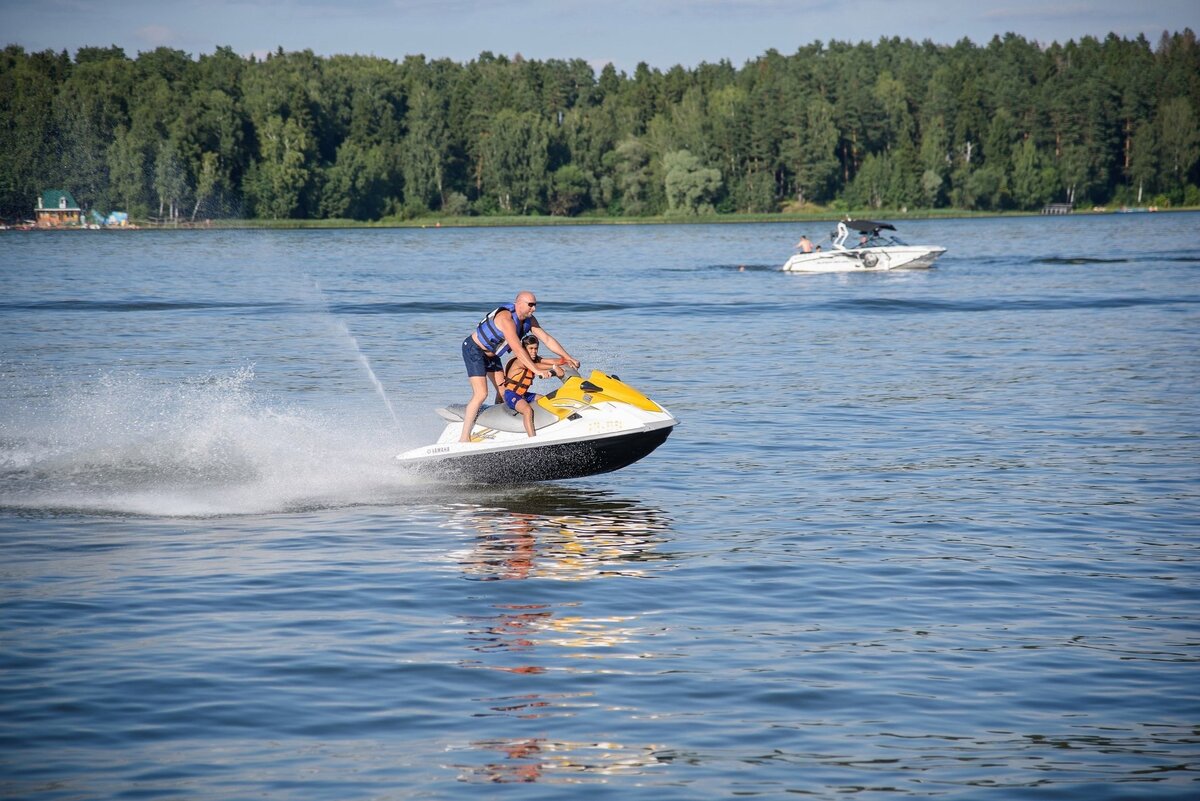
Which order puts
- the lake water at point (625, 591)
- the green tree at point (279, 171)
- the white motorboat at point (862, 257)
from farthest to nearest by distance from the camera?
1. the green tree at point (279, 171)
2. the white motorboat at point (862, 257)
3. the lake water at point (625, 591)

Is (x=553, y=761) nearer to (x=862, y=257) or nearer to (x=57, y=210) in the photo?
(x=862, y=257)

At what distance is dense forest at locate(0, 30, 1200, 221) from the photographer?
Answer: 124 meters

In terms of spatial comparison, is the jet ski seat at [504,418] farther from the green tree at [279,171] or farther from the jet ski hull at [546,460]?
the green tree at [279,171]

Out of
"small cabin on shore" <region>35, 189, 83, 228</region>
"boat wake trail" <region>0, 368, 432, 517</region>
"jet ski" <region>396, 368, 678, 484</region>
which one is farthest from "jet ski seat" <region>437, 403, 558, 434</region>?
"small cabin on shore" <region>35, 189, 83, 228</region>

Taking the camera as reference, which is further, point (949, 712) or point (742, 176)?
point (742, 176)

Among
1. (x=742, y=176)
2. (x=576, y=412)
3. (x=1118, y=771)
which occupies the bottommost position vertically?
(x=1118, y=771)

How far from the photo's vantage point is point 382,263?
7031 cm

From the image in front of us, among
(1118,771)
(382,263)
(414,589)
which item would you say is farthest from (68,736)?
(382,263)

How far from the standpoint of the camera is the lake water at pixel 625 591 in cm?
726

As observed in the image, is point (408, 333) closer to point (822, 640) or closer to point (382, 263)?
point (822, 640)

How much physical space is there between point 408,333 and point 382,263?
123ft

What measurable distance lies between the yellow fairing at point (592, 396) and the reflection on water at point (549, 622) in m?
1.03

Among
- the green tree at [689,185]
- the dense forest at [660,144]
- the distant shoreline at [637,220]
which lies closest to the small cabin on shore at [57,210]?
the dense forest at [660,144]

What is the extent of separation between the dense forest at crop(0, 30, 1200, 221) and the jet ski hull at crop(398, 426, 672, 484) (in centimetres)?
10799
